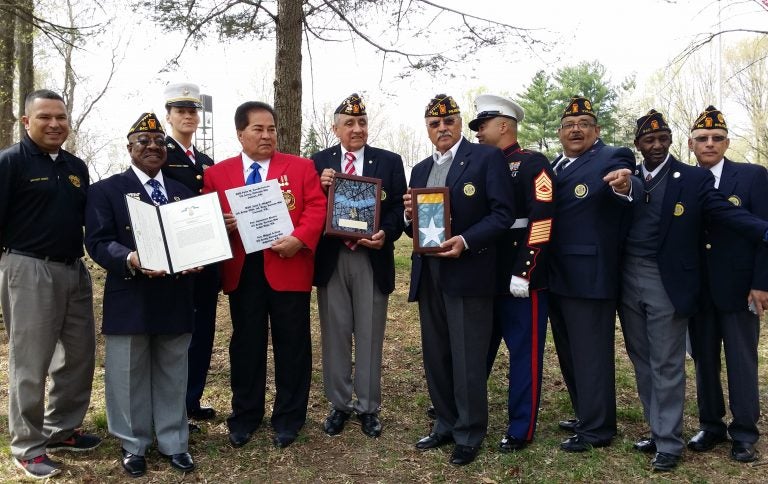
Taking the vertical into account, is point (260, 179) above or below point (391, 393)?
Result: above

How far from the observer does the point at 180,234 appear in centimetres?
397

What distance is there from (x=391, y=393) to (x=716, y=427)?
8.55 ft

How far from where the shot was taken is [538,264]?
4223 millimetres

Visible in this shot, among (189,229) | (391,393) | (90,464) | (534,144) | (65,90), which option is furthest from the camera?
(534,144)

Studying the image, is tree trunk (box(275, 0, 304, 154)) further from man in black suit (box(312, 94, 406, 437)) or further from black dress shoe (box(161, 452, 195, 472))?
black dress shoe (box(161, 452, 195, 472))

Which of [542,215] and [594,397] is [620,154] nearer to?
[542,215]

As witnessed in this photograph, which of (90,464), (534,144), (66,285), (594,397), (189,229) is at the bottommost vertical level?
(90,464)

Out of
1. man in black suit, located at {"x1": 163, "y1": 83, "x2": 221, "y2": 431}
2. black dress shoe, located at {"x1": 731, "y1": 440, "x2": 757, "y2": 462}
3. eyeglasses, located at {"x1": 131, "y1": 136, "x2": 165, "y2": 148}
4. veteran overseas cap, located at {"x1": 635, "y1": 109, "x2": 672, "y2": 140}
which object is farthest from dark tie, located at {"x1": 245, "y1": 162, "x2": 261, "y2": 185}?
black dress shoe, located at {"x1": 731, "y1": 440, "x2": 757, "y2": 462}

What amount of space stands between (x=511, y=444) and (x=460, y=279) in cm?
126

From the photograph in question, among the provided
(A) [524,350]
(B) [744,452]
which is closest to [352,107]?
(A) [524,350]

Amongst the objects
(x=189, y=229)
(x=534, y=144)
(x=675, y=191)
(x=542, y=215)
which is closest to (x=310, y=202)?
(x=189, y=229)

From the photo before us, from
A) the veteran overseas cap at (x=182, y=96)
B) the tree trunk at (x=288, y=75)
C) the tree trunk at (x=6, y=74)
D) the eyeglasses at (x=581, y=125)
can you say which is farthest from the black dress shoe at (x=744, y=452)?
the tree trunk at (x=6, y=74)

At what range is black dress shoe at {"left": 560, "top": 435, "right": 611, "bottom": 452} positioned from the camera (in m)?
4.38

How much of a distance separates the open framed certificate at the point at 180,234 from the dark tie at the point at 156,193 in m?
0.21
